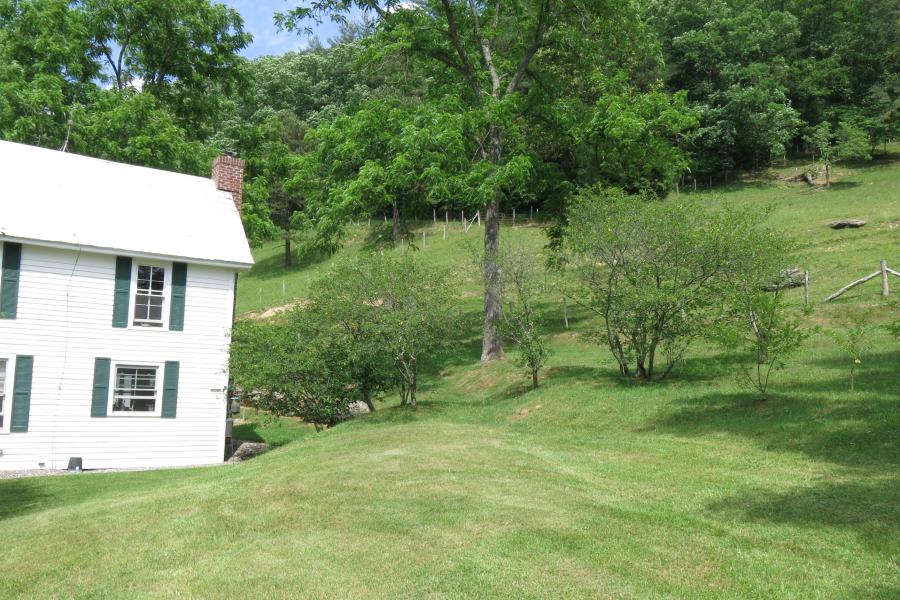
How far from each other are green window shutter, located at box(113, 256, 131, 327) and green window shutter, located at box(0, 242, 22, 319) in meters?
2.10

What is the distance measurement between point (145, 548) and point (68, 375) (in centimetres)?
1071

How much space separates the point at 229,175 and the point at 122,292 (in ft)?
18.6

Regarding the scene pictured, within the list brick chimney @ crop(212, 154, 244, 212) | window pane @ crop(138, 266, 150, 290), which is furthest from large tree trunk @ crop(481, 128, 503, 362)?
window pane @ crop(138, 266, 150, 290)

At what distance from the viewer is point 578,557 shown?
6.59 metres

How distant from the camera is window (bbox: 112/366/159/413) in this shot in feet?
57.2

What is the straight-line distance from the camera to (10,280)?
53.4 ft

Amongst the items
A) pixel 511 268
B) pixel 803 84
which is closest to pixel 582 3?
pixel 511 268

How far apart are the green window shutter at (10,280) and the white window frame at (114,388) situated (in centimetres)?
255

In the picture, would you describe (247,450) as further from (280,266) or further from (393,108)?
(280,266)

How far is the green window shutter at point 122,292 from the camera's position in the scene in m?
17.4

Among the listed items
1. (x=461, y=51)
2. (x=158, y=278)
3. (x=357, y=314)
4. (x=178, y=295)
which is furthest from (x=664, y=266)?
(x=158, y=278)

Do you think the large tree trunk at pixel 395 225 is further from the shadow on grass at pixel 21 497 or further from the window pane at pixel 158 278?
the shadow on grass at pixel 21 497

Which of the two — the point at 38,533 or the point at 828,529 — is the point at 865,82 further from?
the point at 38,533

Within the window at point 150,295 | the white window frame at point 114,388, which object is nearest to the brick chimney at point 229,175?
the window at point 150,295
